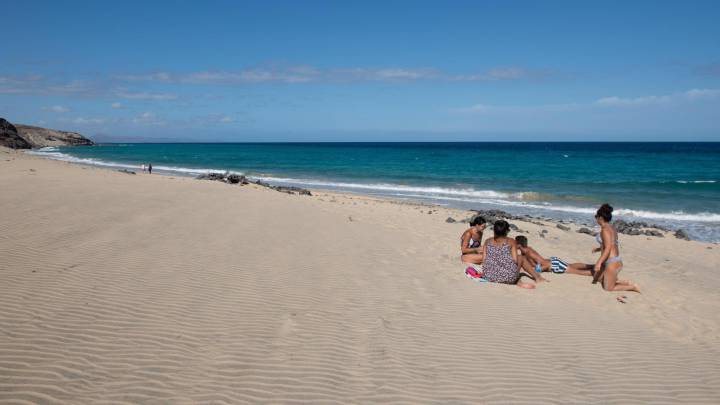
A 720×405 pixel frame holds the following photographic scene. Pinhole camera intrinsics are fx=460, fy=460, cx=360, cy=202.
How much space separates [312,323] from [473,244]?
15.8ft

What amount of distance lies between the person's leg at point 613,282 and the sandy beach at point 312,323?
30cm

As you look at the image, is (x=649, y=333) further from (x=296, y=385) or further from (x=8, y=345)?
(x=8, y=345)

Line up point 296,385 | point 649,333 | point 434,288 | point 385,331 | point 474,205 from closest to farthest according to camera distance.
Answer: point 296,385
point 385,331
point 649,333
point 434,288
point 474,205

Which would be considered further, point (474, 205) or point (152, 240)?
point (474, 205)

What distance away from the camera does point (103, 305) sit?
5641 mm

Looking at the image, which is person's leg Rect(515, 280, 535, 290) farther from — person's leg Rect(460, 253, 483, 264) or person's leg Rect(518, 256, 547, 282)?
person's leg Rect(460, 253, 483, 264)

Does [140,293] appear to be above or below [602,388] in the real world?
above

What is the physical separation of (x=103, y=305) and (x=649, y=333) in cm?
698

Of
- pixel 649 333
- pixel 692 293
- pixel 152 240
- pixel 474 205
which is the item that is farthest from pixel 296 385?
pixel 474 205

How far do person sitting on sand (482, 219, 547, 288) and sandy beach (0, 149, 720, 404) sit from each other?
30cm

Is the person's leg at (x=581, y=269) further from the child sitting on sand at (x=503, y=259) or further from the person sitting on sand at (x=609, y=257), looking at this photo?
the child sitting on sand at (x=503, y=259)

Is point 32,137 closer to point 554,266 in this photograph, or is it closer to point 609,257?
point 554,266

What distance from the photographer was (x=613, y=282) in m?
7.76

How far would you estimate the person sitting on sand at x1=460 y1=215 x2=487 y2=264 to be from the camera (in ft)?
29.5
